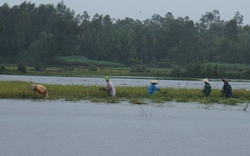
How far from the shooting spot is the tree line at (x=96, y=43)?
89.4 metres

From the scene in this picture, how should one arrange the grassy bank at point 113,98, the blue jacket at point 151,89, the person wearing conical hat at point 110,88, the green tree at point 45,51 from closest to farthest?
the grassy bank at point 113,98 → the person wearing conical hat at point 110,88 → the blue jacket at point 151,89 → the green tree at point 45,51

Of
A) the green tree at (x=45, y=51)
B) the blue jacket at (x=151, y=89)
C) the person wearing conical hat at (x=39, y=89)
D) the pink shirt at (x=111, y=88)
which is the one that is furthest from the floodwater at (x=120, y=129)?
the green tree at (x=45, y=51)

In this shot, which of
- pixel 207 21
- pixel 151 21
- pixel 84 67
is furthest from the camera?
pixel 207 21

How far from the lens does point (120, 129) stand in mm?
19031

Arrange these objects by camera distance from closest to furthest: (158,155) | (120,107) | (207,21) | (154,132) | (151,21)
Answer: (158,155) → (154,132) → (120,107) → (151,21) → (207,21)

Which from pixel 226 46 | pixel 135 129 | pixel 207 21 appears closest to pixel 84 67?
pixel 226 46

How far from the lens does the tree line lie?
89375mm

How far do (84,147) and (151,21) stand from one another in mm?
150905

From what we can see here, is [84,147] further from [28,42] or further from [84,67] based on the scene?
[28,42]

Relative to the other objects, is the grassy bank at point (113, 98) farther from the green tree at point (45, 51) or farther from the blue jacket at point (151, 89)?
the green tree at point (45, 51)

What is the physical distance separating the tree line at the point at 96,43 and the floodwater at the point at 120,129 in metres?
62.2

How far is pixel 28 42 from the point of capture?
102375mm

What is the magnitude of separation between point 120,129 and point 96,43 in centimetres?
8263

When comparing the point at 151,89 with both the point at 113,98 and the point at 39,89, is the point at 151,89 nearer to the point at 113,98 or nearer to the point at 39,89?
the point at 113,98
